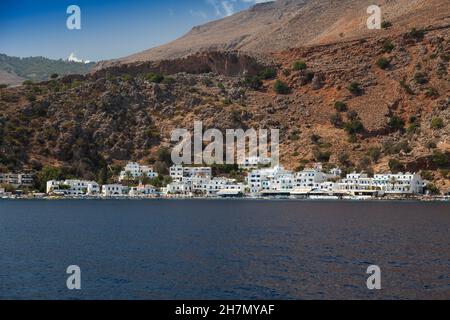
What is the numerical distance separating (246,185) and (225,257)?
76998mm

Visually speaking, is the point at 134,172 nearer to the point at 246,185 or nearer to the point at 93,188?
the point at 93,188

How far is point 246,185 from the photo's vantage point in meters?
116

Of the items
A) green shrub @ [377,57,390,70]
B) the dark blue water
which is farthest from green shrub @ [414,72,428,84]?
the dark blue water

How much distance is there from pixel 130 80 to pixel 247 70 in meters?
25.6

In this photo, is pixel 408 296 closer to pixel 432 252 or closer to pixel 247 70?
pixel 432 252

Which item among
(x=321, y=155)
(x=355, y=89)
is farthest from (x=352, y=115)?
(x=321, y=155)

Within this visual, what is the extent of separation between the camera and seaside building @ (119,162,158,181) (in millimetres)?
115688

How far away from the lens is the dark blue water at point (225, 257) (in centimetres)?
2995

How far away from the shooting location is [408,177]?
10488 cm

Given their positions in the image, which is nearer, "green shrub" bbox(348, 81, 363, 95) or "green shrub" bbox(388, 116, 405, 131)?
"green shrub" bbox(388, 116, 405, 131)

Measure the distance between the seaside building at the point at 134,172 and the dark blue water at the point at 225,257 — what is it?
156 ft

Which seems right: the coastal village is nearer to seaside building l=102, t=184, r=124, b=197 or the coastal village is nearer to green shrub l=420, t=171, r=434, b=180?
seaside building l=102, t=184, r=124, b=197

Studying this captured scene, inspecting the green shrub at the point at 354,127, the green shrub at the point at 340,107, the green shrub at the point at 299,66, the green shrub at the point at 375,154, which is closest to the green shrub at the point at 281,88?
the green shrub at the point at 299,66
